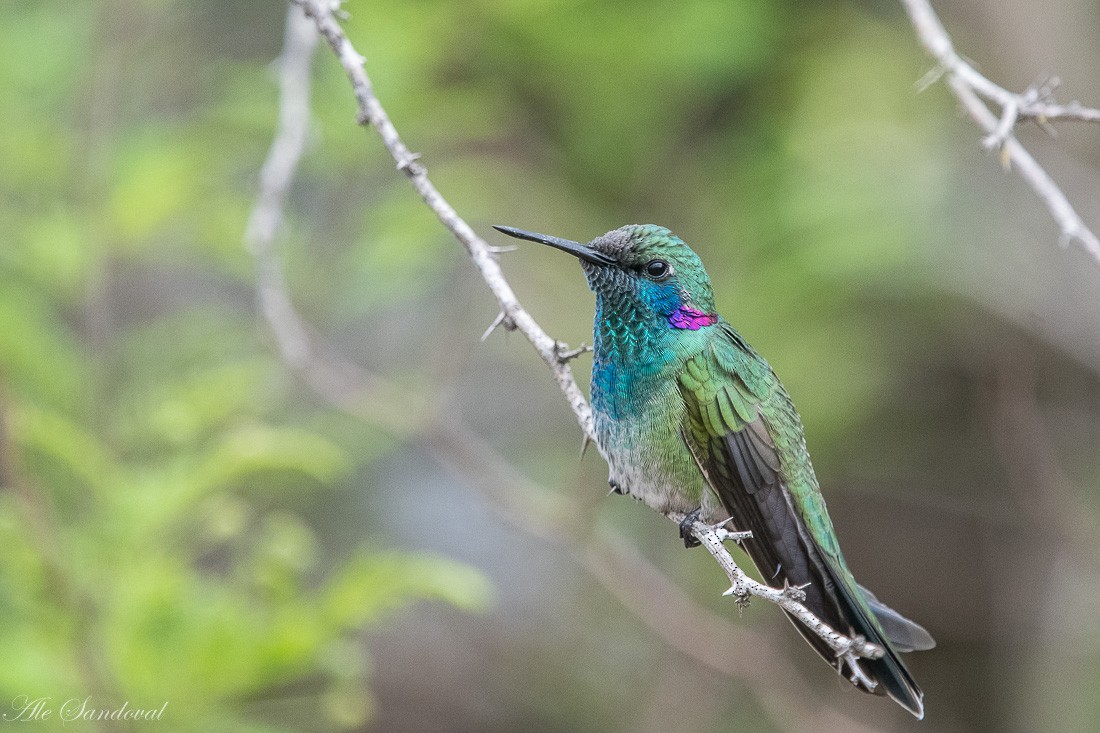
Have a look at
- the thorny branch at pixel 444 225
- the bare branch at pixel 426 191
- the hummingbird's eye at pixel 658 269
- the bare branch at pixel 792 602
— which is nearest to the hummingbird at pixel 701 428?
the hummingbird's eye at pixel 658 269

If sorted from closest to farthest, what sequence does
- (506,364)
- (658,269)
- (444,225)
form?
(444,225), (658,269), (506,364)

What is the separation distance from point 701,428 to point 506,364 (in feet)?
15.4

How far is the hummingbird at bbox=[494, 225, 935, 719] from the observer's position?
10.4ft

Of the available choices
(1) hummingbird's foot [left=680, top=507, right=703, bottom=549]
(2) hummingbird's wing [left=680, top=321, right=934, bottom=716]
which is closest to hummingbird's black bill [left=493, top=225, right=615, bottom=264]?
(2) hummingbird's wing [left=680, top=321, right=934, bottom=716]

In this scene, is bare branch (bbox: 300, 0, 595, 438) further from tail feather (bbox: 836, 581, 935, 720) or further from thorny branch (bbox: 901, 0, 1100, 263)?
thorny branch (bbox: 901, 0, 1100, 263)

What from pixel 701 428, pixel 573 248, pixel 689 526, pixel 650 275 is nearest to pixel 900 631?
pixel 689 526

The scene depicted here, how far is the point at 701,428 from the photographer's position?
10.6 ft

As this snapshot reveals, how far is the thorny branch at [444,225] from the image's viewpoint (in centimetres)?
235

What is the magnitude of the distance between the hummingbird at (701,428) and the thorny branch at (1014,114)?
0.92m

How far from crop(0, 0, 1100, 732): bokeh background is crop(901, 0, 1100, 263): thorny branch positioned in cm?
211

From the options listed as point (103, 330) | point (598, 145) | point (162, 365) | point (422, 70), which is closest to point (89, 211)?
point (103, 330)

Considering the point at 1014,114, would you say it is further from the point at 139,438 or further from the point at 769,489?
the point at 139,438

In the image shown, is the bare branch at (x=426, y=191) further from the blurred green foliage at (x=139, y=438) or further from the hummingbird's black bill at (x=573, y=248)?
the blurred green foliage at (x=139, y=438)

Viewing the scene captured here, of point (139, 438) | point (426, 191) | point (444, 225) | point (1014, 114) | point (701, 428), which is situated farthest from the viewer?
point (139, 438)
